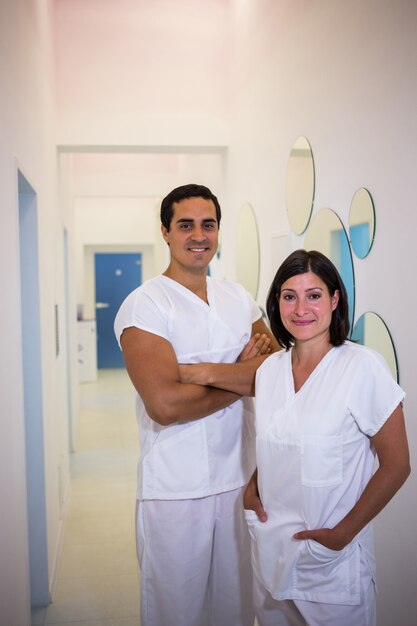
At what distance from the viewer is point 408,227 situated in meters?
1.88

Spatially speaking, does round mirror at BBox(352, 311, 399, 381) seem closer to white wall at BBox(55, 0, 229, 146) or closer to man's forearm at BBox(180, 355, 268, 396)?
man's forearm at BBox(180, 355, 268, 396)

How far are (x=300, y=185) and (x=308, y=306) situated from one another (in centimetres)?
138

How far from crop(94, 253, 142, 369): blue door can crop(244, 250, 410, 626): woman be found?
34.8 ft

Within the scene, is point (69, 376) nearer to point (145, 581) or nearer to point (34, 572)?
point (34, 572)

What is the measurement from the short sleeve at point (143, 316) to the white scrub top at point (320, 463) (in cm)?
44

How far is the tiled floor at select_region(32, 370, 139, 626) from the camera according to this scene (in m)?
3.05

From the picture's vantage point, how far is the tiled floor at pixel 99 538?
305 cm

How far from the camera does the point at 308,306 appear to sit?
1.60 m

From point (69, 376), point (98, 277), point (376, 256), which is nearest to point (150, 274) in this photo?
point (98, 277)

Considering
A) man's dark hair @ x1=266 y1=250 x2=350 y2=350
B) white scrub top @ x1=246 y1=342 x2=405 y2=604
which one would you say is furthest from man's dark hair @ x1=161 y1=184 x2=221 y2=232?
white scrub top @ x1=246 y1=342 x2=405 y2=604

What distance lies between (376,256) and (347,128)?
53cm

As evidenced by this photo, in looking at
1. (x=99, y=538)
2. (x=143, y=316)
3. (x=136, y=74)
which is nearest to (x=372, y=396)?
(x=143, y=316)

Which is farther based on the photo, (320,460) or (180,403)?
(180,403)

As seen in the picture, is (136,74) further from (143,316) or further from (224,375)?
(224,375)
